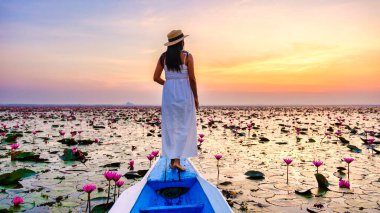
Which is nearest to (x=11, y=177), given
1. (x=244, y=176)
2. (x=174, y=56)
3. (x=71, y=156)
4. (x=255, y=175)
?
(x=71, y=156)

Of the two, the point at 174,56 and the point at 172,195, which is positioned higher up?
the point at 174,56

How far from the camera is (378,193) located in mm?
4402

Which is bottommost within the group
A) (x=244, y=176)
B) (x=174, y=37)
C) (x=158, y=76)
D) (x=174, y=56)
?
(x=244, y=176)

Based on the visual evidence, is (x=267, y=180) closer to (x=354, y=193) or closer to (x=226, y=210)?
(x=354, y=193)

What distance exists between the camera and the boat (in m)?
2.80

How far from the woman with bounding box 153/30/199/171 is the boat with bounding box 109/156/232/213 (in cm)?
42

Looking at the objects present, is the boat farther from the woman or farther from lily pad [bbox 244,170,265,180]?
lily pad [bbox 244,170,265,180]

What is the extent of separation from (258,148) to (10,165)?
6.48 meters

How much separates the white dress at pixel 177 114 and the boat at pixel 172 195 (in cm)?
42

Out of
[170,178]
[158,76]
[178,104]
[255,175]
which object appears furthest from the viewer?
[255,175]

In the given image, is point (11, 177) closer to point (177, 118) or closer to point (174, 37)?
point (177, 118)

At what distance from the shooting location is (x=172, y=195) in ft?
11.6

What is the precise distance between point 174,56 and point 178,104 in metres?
0.72

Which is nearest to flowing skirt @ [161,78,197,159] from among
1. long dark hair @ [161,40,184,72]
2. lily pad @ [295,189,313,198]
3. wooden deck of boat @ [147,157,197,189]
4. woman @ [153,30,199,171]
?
woman @ [153,30,199,171]
